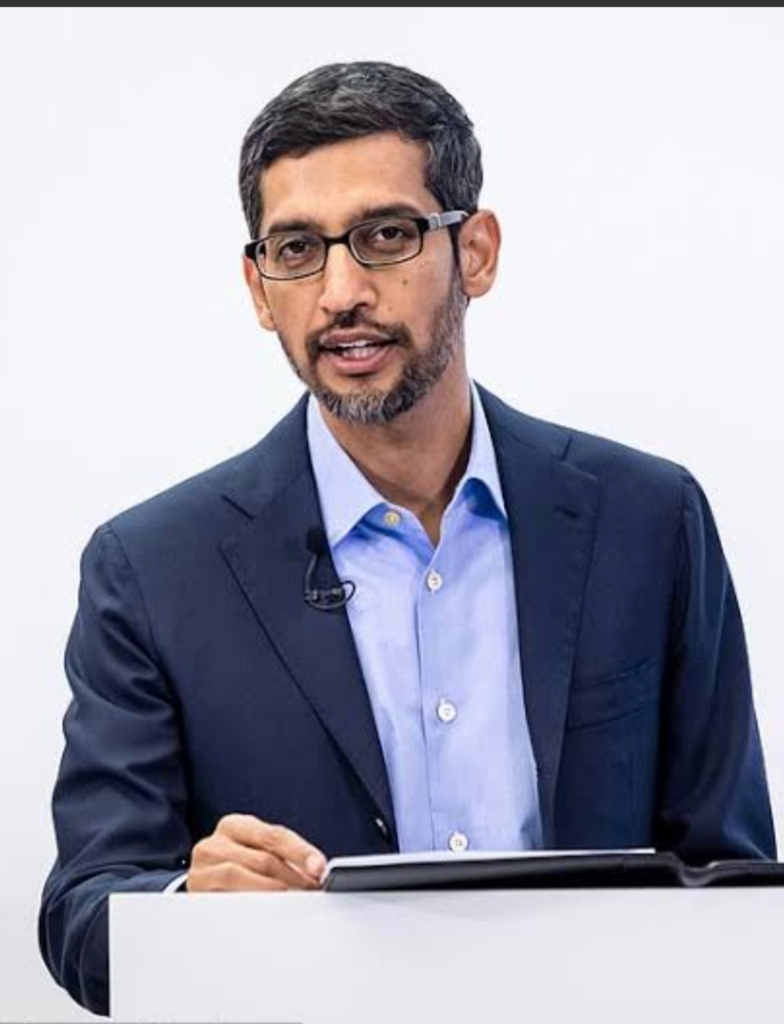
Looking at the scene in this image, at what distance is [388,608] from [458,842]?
0.77ft

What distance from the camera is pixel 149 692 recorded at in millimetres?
2281

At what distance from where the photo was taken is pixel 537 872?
5.25ft

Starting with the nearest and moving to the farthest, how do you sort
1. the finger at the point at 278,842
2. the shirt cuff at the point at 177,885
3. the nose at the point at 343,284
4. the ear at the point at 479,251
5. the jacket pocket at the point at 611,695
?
the finger at the point at 278,842
the shirt cuff at the point at 177,885
the nose at the point at 343,284
the jacket pocket at the point at 611,695
the ear at the point at 479,251

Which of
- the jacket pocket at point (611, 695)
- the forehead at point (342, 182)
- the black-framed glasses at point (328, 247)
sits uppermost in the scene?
the forehead at point (342, 182)

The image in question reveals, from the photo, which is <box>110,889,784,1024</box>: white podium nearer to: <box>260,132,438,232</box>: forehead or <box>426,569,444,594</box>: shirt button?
<box>426,569,444,594</box>: shirt button

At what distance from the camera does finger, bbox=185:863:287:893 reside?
1746 millimetres

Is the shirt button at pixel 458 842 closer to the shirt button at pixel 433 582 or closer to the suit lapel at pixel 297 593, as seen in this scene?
the suit lapel at pixel 297 593

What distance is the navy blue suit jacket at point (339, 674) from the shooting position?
7.38ft

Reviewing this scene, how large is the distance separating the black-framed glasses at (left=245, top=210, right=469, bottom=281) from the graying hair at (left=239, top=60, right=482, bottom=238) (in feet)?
0.20

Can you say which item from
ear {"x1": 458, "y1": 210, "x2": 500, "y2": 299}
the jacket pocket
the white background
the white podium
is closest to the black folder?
the white podium

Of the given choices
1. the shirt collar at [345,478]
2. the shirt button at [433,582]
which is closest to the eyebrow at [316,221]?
the shirt collar at [345,478]

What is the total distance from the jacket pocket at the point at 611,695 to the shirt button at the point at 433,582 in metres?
0.16

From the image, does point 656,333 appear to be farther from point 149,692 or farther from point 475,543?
point 149,692

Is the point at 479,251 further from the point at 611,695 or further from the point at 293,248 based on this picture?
the point at 611,695
